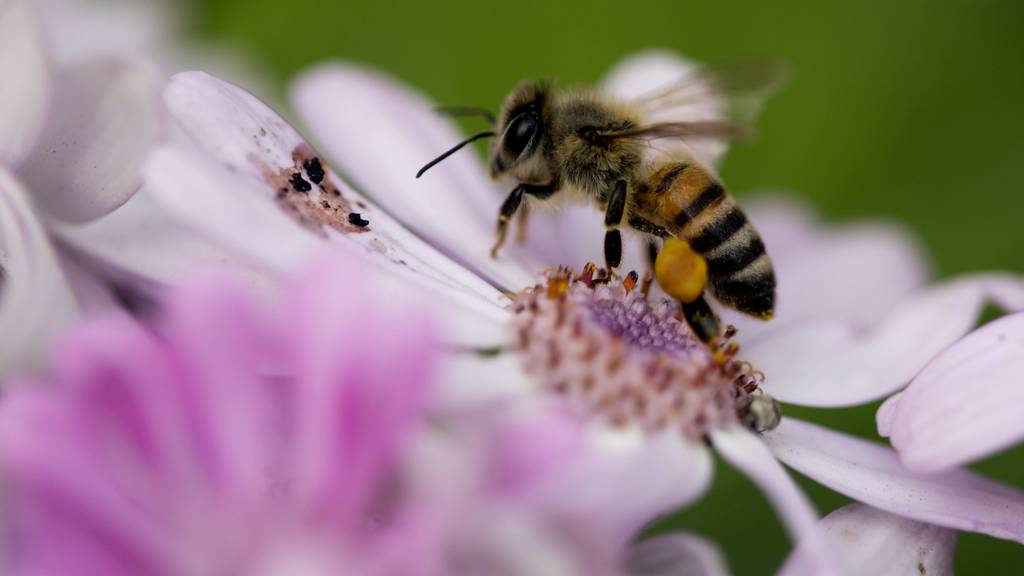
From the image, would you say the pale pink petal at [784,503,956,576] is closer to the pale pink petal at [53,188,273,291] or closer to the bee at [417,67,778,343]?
the bee at [417,67,778,343]

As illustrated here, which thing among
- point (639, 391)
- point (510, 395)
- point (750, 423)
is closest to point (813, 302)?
point (750, 423)

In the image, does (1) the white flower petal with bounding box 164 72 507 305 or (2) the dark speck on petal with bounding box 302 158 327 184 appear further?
(2) the dark speck on petal with bounding box 302 158 327 184

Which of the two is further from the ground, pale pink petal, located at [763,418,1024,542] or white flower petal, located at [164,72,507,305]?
white flower petal, located at [164,72,507,305]

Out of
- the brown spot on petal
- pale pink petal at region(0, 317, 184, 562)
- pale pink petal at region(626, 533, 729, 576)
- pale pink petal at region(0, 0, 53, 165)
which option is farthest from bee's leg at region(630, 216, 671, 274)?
pale pink petal at region(0, 317, 184, 562)

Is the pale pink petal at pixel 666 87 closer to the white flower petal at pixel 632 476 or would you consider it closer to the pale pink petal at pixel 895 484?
the pale pink petal at pixel 895 484

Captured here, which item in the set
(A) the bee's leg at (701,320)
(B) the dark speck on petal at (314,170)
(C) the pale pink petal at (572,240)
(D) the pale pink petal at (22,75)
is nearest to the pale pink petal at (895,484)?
(A) the bee's leg at (701,320)
